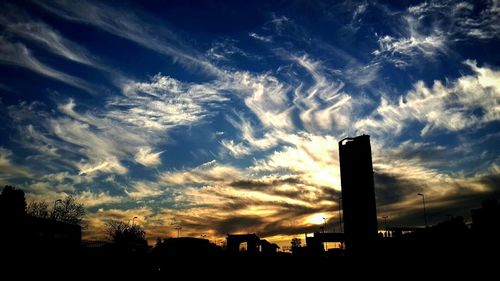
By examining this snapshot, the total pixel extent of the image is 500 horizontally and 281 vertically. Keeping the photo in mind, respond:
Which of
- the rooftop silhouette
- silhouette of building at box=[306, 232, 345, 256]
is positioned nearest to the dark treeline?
the rooftop silhouette

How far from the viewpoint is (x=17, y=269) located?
33.5m

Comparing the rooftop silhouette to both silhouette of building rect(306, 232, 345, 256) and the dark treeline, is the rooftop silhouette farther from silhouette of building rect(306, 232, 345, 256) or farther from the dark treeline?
silhouette of building rect(306, 232, 345, 256)

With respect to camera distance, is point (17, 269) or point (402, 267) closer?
point (17, 269)

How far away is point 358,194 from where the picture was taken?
4522 centimetres

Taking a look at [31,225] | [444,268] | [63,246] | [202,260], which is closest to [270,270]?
[202,260]

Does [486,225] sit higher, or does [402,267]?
[486,225]

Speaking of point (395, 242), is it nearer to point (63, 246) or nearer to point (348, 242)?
point (348, 242)

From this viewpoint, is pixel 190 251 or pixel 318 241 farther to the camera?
pixel 318 241

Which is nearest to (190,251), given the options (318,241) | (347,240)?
(347,240)

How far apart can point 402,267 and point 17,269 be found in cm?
3619

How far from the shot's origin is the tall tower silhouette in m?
44.8

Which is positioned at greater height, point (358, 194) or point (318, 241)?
point (358, 194)

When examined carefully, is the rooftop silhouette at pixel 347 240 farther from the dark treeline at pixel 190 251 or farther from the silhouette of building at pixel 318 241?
the silhouette of building at pixel 318 241

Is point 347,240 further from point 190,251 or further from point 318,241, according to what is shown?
point 318,241
